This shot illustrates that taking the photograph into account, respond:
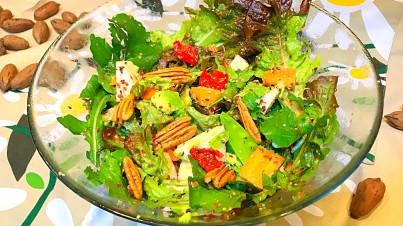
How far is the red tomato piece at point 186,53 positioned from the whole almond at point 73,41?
22 centimetres

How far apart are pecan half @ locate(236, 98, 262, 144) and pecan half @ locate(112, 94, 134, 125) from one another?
0.74ft

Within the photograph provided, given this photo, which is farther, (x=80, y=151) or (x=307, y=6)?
(x=307, y=6)

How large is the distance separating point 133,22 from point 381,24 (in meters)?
0.76

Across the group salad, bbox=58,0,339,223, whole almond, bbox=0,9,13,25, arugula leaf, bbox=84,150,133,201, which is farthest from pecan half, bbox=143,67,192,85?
whole almond, bbox=0,9,13,25

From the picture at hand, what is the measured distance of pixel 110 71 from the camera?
1.07 metres

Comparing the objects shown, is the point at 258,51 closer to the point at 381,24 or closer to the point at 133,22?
the point at 133,22

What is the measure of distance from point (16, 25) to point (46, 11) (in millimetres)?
103

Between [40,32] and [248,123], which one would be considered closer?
[248,123]

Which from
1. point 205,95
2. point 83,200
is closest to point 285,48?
point 205,95

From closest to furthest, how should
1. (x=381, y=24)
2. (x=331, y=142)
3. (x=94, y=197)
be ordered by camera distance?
(x=94, y=197)
(x=331, y=142)
(x=381, y=24)

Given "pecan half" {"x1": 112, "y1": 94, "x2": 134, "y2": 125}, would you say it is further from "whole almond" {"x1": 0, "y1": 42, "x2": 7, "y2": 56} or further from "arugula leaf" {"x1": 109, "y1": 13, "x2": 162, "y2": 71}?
"whole almond" {"x1": 0, "y1": 42, "x2": 7, "y2": 56}

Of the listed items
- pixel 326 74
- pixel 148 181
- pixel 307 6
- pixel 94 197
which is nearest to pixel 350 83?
pixel 326 74

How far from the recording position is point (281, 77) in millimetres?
1001

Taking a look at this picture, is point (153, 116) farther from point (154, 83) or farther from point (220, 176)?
point (220, 176)
